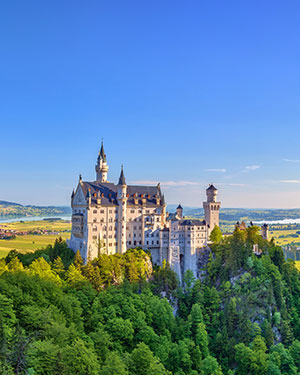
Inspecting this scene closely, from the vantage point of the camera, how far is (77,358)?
50562 mm

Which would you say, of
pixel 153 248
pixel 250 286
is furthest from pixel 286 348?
pixel 153 248

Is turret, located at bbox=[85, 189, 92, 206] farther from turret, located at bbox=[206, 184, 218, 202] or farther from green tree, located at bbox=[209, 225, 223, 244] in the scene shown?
turret, located at bbox=[206, 184, 218, 202]

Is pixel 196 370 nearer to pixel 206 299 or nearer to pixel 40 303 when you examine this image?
pixel 206 299

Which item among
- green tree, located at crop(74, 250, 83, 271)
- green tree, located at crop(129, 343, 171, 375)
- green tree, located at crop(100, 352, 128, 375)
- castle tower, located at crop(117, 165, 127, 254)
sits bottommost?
green tree, located at crop(129, 343, 171, 375)

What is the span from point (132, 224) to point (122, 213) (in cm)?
451

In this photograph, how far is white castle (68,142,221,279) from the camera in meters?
94.4

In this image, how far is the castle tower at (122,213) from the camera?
97438 millimetres

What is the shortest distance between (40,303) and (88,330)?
11.6 m

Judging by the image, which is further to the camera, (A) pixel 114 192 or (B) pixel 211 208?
(B) pixel 211 208

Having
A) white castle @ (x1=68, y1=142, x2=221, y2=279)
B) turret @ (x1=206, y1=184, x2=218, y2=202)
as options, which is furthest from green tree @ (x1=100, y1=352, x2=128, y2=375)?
turret @ (x1=206, y1=184, x2=218, y2=202)

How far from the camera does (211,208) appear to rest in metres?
111

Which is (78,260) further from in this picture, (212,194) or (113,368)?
(212,194)

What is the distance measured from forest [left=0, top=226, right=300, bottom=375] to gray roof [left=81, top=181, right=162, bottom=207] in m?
13.2

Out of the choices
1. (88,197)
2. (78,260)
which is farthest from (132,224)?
(78,260)
